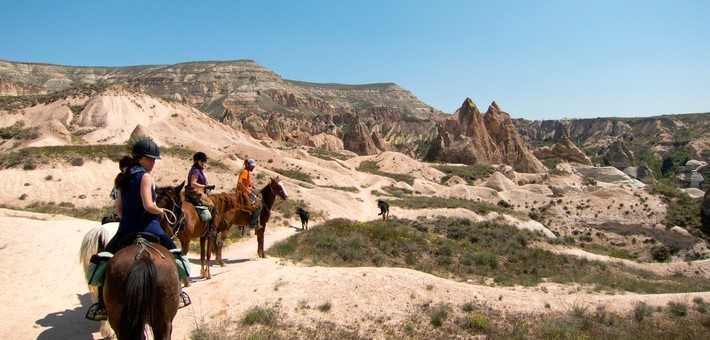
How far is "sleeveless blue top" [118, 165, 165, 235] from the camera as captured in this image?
537cm

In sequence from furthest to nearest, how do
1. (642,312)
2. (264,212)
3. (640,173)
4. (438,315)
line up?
(640,173), (264,212), (642,312), (438,315)

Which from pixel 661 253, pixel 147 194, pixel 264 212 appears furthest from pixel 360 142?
pixel 147 194

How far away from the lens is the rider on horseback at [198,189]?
1005cm

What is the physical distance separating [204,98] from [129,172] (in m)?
171

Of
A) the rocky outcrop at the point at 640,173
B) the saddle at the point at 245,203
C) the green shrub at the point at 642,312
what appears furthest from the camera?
the rocky outcrop at the point at 640,173

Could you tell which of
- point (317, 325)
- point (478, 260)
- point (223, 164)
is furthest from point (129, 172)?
point (223, 164)

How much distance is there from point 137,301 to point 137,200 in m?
1.44

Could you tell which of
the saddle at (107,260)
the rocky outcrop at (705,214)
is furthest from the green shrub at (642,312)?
the rocky outcrop at (705,214)

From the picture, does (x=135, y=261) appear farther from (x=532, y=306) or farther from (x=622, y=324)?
(x=622, y=324)

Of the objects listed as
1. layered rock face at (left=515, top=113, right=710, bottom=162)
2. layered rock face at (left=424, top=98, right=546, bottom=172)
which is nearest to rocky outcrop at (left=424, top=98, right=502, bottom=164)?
layered rock face at (left=424, top=98, right=546, bottom=172)

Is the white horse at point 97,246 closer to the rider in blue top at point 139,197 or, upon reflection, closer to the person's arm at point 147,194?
the rider in blue top at point 139,197

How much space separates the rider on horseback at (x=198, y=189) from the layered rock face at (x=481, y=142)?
73604 millimetres

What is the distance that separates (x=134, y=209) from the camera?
5.47 metres

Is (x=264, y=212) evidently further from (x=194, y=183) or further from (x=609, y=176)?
(x=609, y=176)
